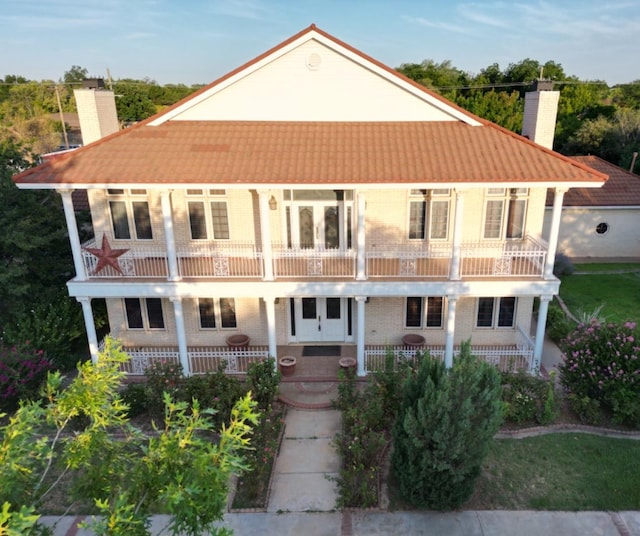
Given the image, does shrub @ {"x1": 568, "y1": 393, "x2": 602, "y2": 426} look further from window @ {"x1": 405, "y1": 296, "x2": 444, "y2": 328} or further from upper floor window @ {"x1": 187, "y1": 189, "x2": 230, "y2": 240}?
upper floor window @ {"x1": 187, "y1": 189, "x2": 230, "y2": 240}

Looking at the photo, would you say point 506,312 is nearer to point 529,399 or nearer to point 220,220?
point 529,399

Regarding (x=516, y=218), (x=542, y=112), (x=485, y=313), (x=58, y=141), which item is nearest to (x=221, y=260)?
(x=485, y=313)

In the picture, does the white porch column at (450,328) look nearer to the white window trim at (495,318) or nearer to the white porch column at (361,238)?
the white window trim at (495,318)

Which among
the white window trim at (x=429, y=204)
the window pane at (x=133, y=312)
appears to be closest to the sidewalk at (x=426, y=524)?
the window pane at (x=133, y=312)

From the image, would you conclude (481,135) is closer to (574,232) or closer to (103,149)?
(103,149)

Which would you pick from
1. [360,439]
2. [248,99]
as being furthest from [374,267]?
[248,99]

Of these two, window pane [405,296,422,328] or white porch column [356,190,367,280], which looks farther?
window pane [405,296,422,328]

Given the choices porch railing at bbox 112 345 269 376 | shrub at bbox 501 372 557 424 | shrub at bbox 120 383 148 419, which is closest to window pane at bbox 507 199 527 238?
shrub at bbox 501 372 557 424

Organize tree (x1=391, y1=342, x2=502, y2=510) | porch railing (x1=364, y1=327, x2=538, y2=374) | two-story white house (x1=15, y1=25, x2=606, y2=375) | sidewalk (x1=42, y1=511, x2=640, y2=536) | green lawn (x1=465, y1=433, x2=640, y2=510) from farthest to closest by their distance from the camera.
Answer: porch railing (x1=364, y1=327, x2=538, y2=374)
two-story white house (x1=15, y1=25, x2=606, y2=375)
green lawn (x1=465, y1=433, x2=640, y2=510)
sidewalk (x1=42, y1=511, x2=640, y2=536)
tree (x1=391, y1=342, x2=502, y2=510)
